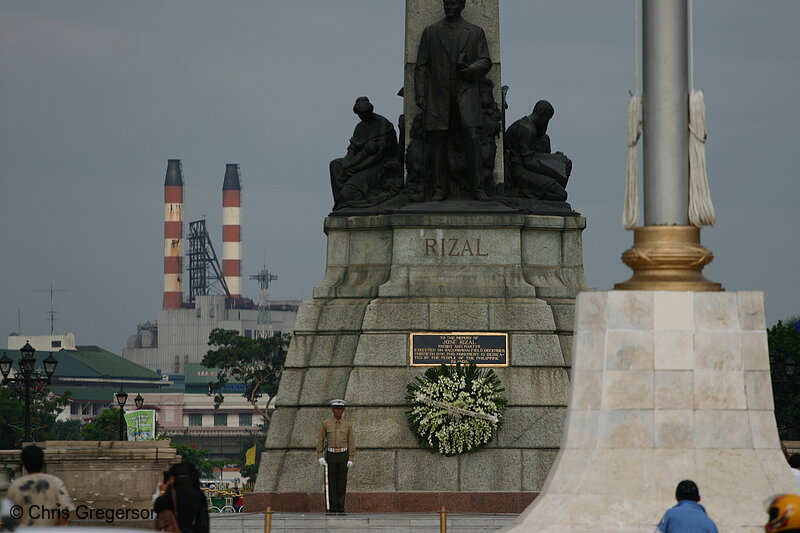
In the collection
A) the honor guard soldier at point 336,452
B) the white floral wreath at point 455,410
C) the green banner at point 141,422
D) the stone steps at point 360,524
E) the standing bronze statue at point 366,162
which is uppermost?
the standing bronze statue at point 366,162

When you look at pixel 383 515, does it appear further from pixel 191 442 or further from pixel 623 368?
pixel 191 442

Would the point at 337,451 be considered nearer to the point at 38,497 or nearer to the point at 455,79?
the point at 455,79

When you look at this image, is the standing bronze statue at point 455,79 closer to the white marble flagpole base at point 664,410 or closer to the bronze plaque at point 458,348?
the bronze plaque at point 458,348

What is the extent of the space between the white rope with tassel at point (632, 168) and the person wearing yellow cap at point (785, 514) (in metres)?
7.53

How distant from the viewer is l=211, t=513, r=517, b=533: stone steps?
A: 2783 centimetres

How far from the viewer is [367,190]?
34.5 meters

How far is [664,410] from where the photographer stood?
22016 mm

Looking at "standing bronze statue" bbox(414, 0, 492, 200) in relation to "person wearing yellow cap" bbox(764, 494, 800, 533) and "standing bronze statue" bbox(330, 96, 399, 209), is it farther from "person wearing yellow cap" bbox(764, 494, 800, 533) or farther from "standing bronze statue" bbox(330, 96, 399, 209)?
"person wearing yellow cap" bbox(764, 494, 800, 533)

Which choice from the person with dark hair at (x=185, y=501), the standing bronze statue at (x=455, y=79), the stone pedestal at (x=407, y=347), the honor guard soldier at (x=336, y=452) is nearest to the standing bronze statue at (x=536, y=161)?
the stone pedestal at (x=407, y=347)

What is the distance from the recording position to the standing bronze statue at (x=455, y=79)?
3350 cm

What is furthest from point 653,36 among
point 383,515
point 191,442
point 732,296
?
point 191,442

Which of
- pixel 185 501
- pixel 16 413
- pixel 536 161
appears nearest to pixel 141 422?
pixel 16 413

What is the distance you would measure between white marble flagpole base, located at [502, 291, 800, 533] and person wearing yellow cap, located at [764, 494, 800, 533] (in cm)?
565

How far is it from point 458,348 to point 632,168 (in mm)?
9257
